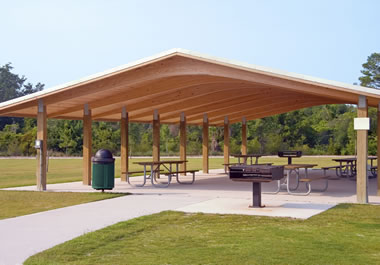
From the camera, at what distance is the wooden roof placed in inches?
455

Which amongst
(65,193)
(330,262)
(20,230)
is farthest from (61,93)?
(330,262)

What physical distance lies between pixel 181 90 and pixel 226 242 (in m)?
9.02

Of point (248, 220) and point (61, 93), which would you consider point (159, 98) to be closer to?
point (61, 93)

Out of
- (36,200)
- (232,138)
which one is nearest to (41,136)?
(36,200)

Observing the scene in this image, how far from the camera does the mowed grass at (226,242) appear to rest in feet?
19.6

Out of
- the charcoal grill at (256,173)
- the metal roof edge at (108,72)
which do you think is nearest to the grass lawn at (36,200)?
the metal roof edge at (108,72)

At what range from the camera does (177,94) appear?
15.9m

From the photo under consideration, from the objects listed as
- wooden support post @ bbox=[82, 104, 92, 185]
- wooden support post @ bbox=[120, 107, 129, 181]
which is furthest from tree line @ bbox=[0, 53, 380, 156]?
wooden support post @ bbox=[82, 104, 92, 185]

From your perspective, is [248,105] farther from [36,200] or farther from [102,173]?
[36,200]

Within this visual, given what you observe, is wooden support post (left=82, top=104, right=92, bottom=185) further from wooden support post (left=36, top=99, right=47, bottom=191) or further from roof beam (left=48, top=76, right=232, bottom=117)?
wooden support post (left=36, top=99, right=47, bottom=191)

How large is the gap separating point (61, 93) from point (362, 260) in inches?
397

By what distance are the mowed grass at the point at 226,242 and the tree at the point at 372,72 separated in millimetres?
47501

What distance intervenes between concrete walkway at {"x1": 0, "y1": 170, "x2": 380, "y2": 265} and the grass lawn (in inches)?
20.5

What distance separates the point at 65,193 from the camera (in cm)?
1341
